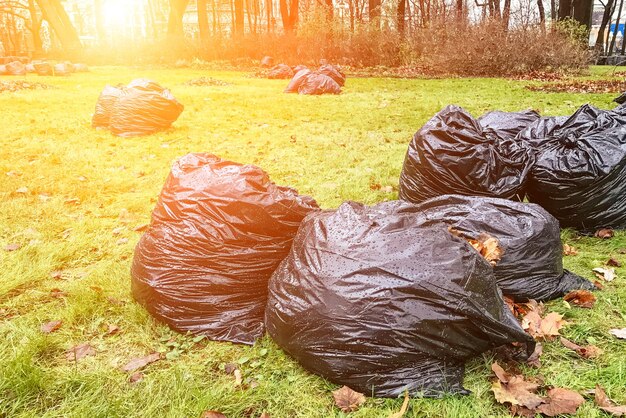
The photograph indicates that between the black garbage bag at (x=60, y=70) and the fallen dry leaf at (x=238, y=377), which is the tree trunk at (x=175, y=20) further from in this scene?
the fallen dry leaf at (x=238, y=377)

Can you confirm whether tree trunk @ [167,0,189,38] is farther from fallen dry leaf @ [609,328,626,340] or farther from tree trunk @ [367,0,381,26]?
fallen dry leaf @ [609,328,626,340]

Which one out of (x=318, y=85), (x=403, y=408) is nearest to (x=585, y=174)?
(x=403, y=408)

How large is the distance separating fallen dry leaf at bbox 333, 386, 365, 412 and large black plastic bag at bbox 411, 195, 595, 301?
1012 mm

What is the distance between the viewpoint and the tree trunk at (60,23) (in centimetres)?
2153

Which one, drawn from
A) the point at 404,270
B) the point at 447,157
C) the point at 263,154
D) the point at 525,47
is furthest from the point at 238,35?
the point at 404,270

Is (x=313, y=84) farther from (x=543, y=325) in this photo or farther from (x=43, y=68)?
(x=43, y=68)

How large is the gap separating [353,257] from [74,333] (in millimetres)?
1505

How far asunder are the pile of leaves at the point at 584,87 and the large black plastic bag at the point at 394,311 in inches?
412

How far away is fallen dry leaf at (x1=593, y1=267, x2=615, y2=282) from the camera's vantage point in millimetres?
2809

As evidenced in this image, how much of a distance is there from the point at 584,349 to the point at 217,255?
5.88 ft

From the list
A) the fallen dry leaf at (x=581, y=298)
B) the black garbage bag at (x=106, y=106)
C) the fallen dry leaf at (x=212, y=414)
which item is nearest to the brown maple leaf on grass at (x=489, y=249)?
the fallen dry leaf at (x=581, y=298)

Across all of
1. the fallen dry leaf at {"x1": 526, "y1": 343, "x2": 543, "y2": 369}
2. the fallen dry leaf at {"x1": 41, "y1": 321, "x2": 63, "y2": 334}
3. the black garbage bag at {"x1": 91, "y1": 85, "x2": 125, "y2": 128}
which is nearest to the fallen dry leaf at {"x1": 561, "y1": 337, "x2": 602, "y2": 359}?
the fallen dry leaf at {"x1": 526, "y1": 343, "x2": 543, "y2": 369}

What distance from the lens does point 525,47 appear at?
48.6 ft

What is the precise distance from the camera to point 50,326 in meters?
2.41
